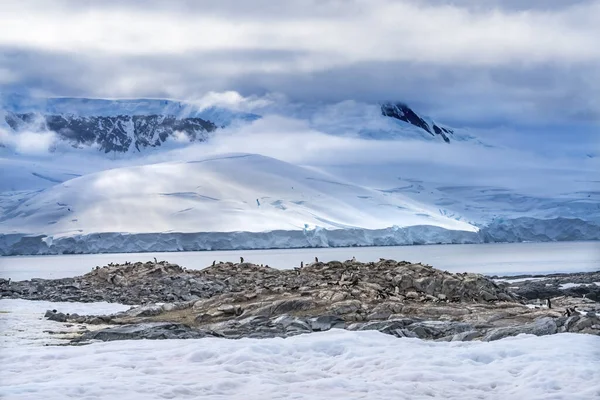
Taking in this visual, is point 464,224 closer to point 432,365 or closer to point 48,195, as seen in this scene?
point 48,195

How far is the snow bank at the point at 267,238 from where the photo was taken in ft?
→ 443

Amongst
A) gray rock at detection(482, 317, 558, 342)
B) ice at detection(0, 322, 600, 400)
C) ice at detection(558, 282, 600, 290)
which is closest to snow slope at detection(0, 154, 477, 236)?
ice at detection(558, 282, 600, 290)

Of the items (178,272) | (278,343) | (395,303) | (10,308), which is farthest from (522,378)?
(178,272)

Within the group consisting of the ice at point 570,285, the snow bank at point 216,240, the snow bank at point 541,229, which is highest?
the snow bank at point 541,229

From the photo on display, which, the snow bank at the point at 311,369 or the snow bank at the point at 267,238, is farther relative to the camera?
the snow bank at the point at 267,238

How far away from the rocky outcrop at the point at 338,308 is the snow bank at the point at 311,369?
1.63 metres

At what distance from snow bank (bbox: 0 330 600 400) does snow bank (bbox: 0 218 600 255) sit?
11744cm

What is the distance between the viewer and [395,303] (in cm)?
2234

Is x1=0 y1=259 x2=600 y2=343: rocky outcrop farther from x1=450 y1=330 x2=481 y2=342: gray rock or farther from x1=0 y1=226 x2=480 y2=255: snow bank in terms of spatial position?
x1=0 y1=226 x2=480 y2=255: snow bank

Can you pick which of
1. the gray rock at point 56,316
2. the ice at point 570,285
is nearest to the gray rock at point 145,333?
the gray rock at point 56,316

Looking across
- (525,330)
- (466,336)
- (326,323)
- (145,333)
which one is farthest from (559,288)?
Result: (145,333)

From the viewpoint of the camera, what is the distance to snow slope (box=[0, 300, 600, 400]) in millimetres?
12078

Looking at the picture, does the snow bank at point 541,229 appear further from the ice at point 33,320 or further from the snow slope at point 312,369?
the snow slope at point 312,369

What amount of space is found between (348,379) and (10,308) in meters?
18.0
